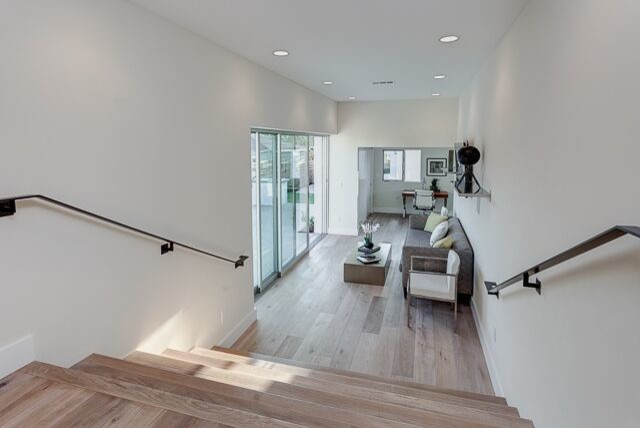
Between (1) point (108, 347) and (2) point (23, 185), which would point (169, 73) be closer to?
(2) point (23, 185)

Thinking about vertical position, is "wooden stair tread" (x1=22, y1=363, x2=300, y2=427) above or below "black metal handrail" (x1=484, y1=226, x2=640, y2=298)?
below

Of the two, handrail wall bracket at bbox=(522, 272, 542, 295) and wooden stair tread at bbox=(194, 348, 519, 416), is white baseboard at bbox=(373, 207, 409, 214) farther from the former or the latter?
handrail wall bracket at bbox=(522, 272, 542, 295)

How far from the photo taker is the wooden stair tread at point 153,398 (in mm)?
1674

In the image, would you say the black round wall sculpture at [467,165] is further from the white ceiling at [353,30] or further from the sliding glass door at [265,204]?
the sliding glass door at [265,204]

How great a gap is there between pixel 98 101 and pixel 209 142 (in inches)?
51.2

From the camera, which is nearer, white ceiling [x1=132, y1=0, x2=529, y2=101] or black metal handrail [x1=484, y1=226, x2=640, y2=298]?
black metal handrail [x1=484, y1=226, x2=640, y2=298]

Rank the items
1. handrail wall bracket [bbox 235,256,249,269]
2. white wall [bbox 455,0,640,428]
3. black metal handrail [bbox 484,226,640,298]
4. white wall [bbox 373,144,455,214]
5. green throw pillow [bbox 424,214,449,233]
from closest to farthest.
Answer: black metal handrail [bbox 484,226,640,298]
white wall [bbox 455,0,640,428]
handrail wall bracket [bbox 235,256,249,269]
green throw pillow [bbox 424,214,449,233]
white wall [bbox 373,144,455,214]

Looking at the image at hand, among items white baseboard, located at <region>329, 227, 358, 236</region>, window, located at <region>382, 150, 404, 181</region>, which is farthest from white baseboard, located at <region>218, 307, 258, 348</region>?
window, located at <region>382, 150, 404, 181</region>

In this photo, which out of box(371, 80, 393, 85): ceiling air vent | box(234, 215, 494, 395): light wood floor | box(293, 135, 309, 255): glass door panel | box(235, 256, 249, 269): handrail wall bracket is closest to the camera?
box(234, 215, 494, 395): light wood floor

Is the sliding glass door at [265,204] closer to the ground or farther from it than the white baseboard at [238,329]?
farther from it

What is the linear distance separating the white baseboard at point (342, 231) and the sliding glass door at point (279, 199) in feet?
3.27

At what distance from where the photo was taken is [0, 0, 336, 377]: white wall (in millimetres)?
1992

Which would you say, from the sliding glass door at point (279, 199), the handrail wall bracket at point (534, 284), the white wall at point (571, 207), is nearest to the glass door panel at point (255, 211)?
the sliding glass door at point (279, 199)

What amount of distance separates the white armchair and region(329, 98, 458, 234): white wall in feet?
13.9
